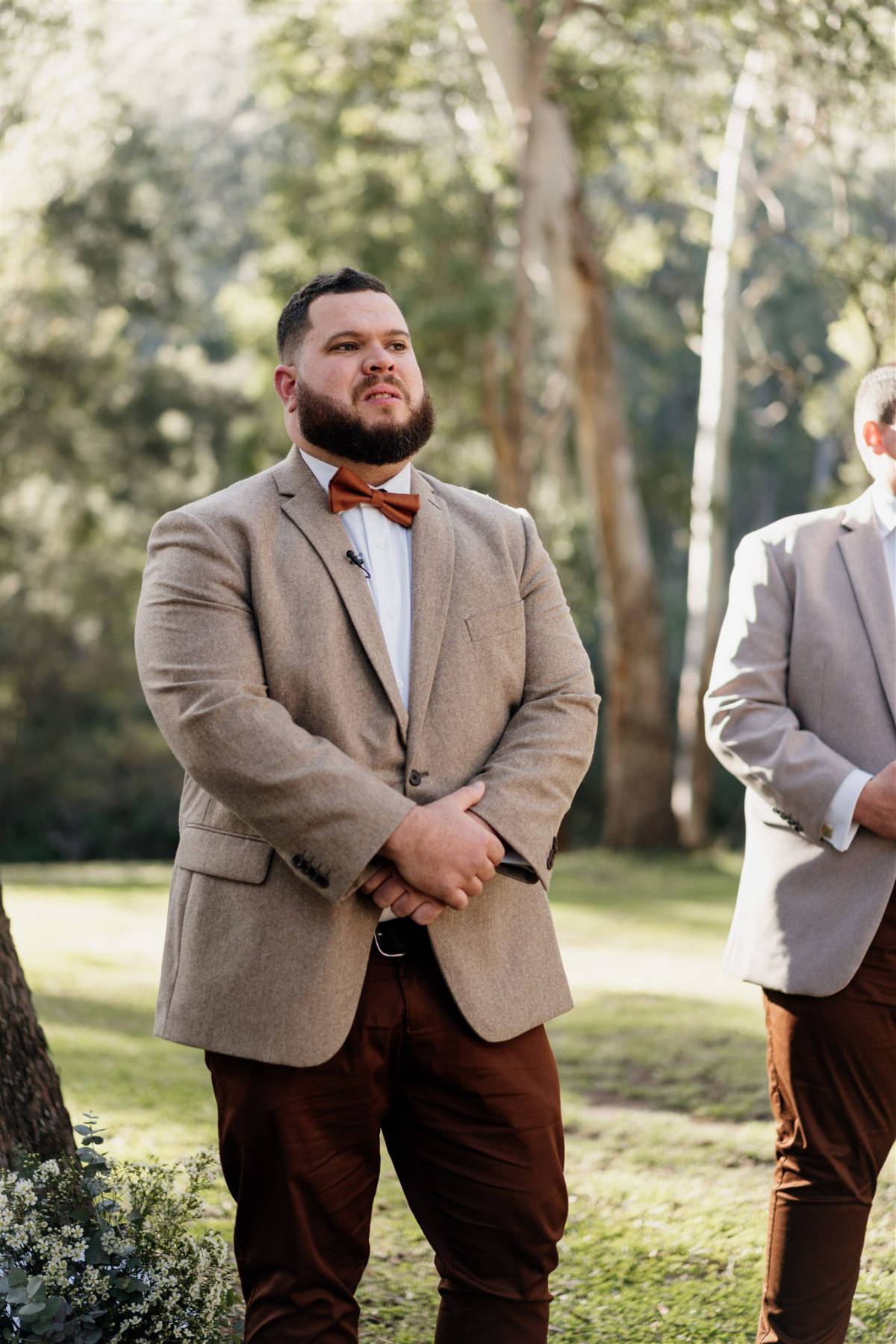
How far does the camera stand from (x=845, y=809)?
3.03m

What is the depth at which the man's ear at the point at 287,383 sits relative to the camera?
2.96 meters

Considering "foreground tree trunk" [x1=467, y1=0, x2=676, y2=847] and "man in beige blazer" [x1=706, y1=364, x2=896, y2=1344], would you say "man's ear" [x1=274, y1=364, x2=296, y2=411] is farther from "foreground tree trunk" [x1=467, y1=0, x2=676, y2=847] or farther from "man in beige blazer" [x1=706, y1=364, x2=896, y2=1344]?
"foreground tree trunk" [x1=467, y1=0, x2=676, y2=847]

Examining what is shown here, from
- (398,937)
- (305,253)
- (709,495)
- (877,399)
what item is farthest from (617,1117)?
(305,253)

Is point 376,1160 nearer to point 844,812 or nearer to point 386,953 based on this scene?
point 386,953

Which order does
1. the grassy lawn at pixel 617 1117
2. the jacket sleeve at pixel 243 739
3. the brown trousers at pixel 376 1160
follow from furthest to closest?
the grassy lawn at pixel 617 1117 < the brown trousers at pixel 376 1160 < the jacket sleeve at pixel 243 739

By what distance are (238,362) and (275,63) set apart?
9.23 m

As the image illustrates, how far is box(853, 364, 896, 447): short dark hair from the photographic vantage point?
126 inches

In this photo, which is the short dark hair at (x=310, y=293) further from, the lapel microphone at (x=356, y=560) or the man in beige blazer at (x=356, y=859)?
the lapel microphone at (x=356, y=560)

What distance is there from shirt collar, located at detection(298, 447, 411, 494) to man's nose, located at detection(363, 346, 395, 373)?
0.67 feet

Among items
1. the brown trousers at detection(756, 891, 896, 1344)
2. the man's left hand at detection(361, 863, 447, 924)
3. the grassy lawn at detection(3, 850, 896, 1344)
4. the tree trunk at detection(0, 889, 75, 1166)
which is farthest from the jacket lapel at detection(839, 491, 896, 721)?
the tree trunk at detection(0, 889, 75, 1166)

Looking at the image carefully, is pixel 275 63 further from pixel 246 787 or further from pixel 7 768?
pixel 246 787

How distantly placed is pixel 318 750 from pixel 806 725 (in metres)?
1.18

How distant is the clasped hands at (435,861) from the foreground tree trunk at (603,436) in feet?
39.5

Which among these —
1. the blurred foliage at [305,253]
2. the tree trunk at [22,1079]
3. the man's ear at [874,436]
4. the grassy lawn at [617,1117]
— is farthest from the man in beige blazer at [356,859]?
the blurred foliage at [305,253]
